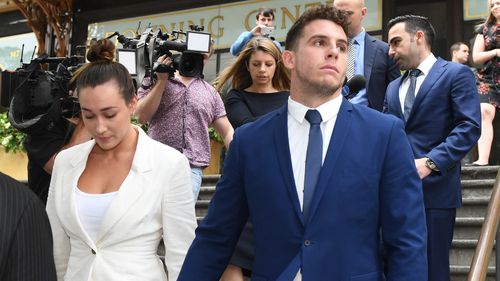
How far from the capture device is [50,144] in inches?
165

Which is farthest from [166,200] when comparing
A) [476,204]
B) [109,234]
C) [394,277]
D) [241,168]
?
[476,204]

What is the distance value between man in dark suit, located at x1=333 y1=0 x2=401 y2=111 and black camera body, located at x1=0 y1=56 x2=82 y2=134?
184 centimetres

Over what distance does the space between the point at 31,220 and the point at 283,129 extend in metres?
1.53

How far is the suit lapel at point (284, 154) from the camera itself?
108 inches

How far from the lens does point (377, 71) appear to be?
16.3 ft

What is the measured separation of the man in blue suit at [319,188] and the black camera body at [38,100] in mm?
1532

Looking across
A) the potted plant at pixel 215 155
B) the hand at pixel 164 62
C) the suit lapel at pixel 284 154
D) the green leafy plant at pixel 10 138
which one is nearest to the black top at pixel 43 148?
the hand at pixel 164 62

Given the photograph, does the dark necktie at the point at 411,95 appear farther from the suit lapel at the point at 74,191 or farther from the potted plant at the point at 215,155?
the potted plant at the point at 215,155

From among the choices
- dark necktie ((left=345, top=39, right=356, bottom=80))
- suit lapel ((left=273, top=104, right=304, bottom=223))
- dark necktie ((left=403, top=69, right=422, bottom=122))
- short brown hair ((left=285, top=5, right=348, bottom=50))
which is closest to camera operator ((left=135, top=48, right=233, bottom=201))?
dark necktie ((left=345, top=39, right=356, bottom=80))

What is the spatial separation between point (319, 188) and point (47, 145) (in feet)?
6.67

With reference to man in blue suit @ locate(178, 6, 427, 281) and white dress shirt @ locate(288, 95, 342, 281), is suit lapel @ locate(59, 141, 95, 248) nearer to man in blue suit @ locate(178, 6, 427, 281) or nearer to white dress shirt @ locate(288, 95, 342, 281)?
man in blue suit @ locate(178, 6, 427, 281)

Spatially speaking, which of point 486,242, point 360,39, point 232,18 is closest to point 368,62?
point 360,39

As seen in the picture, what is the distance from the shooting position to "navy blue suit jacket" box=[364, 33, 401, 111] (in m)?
4.93

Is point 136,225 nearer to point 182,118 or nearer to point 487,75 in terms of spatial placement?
point 182,118
